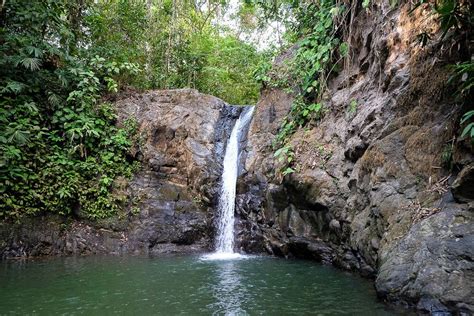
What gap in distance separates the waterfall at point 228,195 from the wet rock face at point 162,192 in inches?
7.9

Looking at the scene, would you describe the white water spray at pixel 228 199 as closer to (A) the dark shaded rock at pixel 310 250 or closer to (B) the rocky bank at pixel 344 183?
(B) the rocky bank at pixel 344 183

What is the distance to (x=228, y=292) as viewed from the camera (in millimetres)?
5223

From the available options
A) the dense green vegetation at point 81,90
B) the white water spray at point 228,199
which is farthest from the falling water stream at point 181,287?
the dense green vegetation at point 81,90

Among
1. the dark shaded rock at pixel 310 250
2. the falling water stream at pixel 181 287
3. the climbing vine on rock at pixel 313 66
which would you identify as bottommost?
the falling water stream at pixel 181 287

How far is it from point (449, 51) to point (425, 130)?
1.10 m

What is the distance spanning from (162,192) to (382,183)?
5.79 m

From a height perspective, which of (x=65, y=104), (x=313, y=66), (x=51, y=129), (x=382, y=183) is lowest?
(x=382, y=183)

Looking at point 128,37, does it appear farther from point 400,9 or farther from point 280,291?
point 280,291

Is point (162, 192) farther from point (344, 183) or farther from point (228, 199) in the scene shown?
point (344, 183)

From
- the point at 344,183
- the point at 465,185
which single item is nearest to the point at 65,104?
the point at 344,183

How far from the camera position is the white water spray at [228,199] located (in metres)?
9.09


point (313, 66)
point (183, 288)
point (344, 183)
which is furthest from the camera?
point (313, 66)

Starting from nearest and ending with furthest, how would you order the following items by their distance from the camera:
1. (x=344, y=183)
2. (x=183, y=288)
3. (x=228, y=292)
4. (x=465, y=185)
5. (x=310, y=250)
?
1. (x=465, y=185)
2. (x=228, y=292)
3. (x=183, y=288)
4. (x=344, y=183)
5. (x=310, y=250)

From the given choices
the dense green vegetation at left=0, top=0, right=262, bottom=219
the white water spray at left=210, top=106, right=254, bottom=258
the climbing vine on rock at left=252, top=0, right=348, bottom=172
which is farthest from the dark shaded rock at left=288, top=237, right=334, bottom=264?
the dense green vegetation at left=0, top=0, right=262, bottom=219
